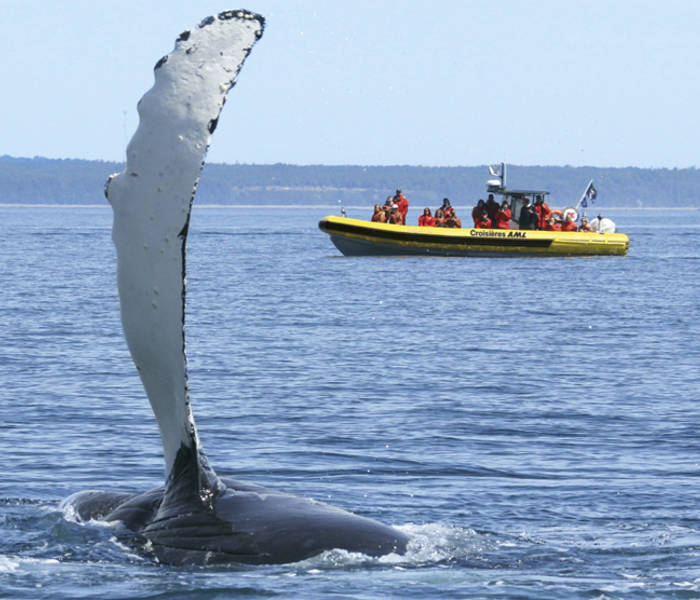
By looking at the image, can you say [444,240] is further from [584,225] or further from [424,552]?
[424,552]

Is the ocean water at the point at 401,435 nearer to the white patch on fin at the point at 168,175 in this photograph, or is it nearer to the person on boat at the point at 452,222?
the white patch on fin at the point at 168,175

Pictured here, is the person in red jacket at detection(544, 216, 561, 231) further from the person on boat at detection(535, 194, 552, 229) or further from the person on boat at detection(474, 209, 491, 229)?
the person on boat at detection(474, 209, 491, 229)

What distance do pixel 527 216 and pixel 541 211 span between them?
515 millimetres

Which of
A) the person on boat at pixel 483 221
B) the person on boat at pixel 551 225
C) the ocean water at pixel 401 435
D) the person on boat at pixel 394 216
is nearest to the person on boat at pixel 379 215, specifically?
the person on boat at pixel 394 216

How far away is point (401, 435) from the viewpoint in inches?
511

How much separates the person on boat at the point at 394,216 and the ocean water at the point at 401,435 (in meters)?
13.4

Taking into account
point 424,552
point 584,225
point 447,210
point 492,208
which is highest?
point 492,208

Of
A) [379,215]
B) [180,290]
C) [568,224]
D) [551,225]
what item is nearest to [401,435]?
[180,290]

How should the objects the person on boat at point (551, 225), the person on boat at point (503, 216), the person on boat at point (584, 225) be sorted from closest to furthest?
the person on boat at point (503, 216) < the person on boat at point (551, 225) < the person on boat at point (584, 225)

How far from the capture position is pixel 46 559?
7.34 meters

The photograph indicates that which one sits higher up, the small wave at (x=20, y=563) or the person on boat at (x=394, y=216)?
the person on boat at (x=394, y=216)

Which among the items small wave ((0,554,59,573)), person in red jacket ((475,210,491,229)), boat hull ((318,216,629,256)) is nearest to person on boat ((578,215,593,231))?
boat hull ((318,216,629,256))

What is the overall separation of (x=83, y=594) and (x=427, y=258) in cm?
4201

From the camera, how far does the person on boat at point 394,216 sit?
45.1 metres
